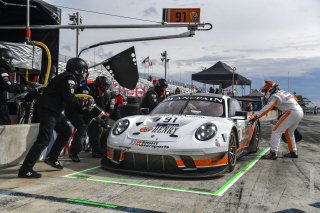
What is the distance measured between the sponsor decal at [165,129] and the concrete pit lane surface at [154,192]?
0.70 m

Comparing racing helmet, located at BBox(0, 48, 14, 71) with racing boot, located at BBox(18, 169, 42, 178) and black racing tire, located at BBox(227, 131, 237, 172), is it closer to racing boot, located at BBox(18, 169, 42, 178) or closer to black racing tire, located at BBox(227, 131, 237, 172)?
racing boot, located at BBox(18, 169, 42, 178)

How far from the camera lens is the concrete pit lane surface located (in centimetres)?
344

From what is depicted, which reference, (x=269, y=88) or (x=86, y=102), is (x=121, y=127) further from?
(x=269, y=88)

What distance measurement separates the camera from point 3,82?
5.79 meters

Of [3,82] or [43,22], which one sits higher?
[43,22]

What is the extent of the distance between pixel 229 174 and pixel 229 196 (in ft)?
4.35

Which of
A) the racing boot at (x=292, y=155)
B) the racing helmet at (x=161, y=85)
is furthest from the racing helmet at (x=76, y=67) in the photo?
the racing boot at (x=292, y=155)

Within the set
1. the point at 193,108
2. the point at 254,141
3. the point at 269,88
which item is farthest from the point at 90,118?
the point at 269,88

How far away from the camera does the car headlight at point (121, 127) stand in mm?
5429

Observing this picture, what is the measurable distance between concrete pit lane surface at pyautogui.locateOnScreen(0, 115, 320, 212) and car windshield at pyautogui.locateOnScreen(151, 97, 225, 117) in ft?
3.64

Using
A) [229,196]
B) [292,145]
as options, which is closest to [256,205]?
[229,196]

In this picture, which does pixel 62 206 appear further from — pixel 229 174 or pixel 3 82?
pixel 3 82

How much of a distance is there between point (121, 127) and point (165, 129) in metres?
0.81

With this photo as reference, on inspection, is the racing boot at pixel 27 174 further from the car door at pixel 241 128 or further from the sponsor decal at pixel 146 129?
the car door at pixel 241 128
